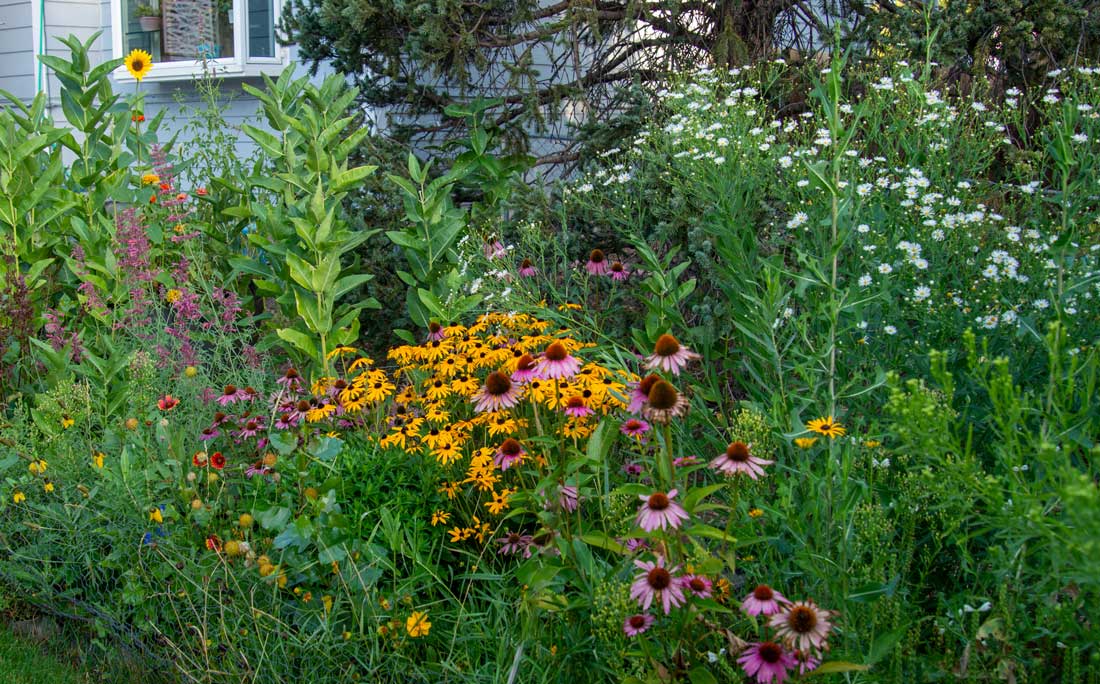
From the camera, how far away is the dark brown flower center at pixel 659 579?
6.69ft

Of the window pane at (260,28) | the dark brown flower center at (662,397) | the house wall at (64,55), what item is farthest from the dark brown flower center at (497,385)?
the window pane at (260,28)

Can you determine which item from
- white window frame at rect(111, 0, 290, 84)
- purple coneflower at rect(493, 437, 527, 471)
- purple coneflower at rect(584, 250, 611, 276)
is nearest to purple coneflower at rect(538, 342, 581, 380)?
purple coneflower at rect(493, 437, 527, 471)

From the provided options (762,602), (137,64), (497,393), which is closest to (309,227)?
(497,393)

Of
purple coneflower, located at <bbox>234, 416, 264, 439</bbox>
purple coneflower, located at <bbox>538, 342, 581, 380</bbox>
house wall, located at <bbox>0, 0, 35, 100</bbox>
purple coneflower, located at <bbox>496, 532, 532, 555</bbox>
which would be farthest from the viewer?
house wall, located at <bbox>0, 0, 35, 100</bbox>

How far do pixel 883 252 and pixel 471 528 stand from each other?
150 centimetres

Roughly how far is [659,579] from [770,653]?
0.25 m

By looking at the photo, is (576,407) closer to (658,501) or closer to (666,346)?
(666,346)

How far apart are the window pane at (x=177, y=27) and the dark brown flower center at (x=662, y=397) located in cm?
770

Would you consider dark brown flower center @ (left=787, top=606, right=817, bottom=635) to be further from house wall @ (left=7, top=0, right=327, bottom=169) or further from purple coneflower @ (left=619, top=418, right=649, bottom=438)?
house wall @ (left=7, top=0, right=327, bottom=169)

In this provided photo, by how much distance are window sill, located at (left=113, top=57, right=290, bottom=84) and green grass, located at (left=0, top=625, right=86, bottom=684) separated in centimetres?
519

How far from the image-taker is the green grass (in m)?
3.06

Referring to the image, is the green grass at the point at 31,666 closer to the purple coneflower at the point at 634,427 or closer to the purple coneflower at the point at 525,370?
the purple coneflower at the point at 525,370

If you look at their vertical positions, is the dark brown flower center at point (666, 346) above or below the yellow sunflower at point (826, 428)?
above

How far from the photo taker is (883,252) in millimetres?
3096
